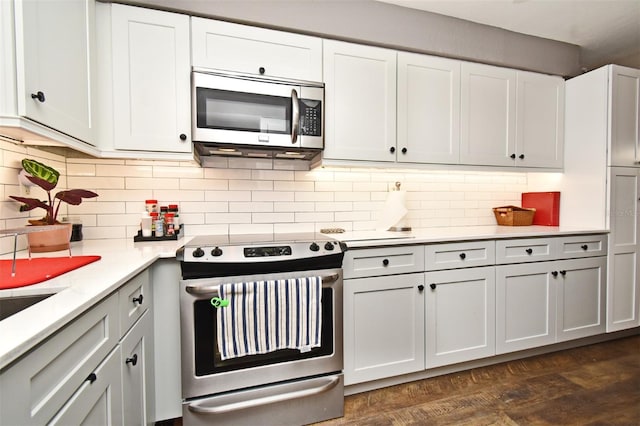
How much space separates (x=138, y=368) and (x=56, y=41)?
1378 mm

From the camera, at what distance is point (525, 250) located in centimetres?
213

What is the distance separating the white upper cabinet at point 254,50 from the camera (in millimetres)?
1720

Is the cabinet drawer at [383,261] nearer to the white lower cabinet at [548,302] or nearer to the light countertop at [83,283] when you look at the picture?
the light countertop at [83,283]

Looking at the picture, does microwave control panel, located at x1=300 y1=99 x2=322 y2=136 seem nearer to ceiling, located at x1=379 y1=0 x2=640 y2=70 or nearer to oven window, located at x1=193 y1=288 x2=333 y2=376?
ceiling, located at x1=379 y1=0 x2=640 y2=70

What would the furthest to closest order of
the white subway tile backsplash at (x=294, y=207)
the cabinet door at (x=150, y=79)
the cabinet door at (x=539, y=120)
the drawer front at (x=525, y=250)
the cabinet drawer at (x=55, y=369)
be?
the cabinet door at (x=539, y=120)
the white subway tile backsplash at (x=294, y=207)
the drawer front at (x=525, y=250)
the cabinet door at (x=150, y=79)
the cabinet drawer at (x=55, y=369)

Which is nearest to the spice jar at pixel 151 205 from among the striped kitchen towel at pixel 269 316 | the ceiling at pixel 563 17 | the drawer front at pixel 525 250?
the striped kitchen towel at pixel 269 316

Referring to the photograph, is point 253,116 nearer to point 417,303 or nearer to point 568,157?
point 417,303

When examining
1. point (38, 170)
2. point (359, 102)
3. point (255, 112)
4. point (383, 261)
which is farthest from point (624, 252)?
point (38, 170)

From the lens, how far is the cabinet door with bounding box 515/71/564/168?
2.43 metres

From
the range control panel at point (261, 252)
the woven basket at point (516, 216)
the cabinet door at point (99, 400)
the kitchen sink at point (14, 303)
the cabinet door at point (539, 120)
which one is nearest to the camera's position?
the cabinet door at point (99, 400)

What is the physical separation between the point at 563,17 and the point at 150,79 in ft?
9.32

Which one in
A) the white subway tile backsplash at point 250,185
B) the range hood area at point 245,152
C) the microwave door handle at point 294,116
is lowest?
the white subway tile backsplash at point 250,185

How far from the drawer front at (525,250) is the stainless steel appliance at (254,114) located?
1459 mm

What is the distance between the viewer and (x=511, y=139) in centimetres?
240
